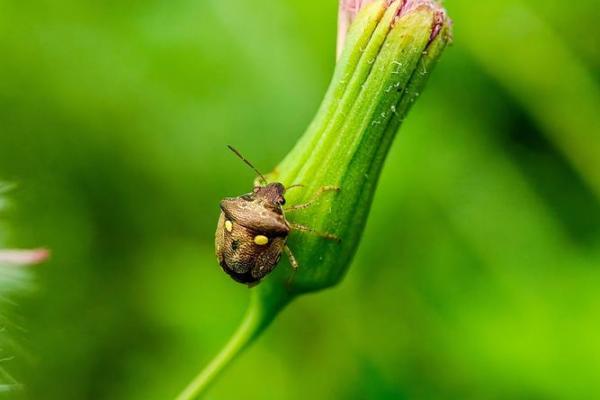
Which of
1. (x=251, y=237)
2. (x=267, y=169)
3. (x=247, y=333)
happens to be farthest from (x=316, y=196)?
(x=267, y=169)

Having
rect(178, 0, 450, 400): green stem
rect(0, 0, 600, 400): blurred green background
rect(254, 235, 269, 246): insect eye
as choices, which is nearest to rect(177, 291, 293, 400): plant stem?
rect(178, 0, 450, 400): green stem

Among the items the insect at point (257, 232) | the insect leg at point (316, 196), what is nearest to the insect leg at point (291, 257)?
the insect at point (257, 232)

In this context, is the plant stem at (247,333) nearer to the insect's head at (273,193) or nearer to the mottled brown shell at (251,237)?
the mottled brown shell at (251,237)

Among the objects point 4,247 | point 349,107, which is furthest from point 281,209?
point 4,247

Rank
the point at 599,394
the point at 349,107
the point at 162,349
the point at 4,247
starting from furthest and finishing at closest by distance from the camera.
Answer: the point at 162,349
the point at 599,394
the point at 4,247
the point at 349,107

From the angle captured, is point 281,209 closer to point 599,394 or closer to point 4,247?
point 4,247

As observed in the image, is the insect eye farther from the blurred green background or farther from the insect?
the blurred green background
